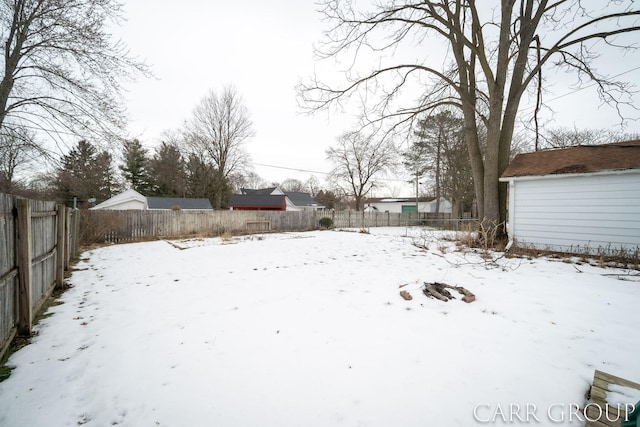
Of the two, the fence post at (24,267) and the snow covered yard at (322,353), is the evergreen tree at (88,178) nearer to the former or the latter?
the snow covered yard at (322,353)

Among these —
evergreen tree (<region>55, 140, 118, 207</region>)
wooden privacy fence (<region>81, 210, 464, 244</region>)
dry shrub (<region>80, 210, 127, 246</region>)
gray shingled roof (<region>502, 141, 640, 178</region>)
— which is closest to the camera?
gray shingled roof (<region>502, 141, 640, 178</region>)

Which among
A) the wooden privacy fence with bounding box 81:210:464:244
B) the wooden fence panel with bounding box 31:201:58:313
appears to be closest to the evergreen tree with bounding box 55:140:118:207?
the wooden privacy fence with bounding box 81:210:464:244

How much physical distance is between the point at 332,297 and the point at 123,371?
2.47 metres

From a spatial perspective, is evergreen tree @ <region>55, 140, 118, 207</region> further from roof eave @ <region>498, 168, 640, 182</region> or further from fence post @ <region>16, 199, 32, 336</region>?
roof eave @ <region>498, 168, 640, 182</region>

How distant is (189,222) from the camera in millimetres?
13555

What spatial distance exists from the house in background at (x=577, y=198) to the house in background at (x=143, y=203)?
2582 centimetres

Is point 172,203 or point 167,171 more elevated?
point 167,171

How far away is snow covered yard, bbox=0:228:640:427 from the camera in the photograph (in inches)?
65.8

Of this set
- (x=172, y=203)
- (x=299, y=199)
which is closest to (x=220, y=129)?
(x=172, y=203)

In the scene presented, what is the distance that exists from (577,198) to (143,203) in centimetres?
3231

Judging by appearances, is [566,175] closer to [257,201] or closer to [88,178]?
[88,178]

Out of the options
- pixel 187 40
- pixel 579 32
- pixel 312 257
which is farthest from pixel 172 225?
pixel 579 32

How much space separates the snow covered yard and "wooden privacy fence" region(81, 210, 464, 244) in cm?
752

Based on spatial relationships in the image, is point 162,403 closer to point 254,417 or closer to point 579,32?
point 254,417
